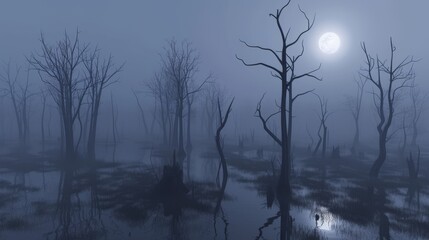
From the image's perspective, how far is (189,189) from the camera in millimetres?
18625

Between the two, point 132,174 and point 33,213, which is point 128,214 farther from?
point 132,174

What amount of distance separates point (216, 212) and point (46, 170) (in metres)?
17.0

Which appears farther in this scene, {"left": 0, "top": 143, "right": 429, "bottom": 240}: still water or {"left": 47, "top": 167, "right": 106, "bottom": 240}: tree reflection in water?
{"left": 0, "top": 143, "right": 429, "bottom": 240}: still water

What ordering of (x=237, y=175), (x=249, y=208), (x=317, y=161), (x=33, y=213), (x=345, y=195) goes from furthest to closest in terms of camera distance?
(x=317, y=161)
(x=237, y=175)
(x=345, y=195)
(x=249, y=208)
(x=33, y=213)

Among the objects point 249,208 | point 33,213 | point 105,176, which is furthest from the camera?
point 105,176

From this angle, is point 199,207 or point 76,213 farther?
point 199,207

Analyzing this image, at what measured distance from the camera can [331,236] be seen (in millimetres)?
11094

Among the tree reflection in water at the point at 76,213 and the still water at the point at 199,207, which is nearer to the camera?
the tree reflection in water at the point at 76,213

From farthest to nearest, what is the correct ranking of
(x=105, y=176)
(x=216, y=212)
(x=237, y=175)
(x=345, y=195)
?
1. (x=237, y=175)
2. (x=105, y=176)
3. (x=345, y=195)
4. (x=216, y=212)

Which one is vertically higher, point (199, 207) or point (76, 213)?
point (76, 213)

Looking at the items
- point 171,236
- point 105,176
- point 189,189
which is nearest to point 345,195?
point 189,189

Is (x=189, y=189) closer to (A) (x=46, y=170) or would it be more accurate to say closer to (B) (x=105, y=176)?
(B) (x=105, y=176)

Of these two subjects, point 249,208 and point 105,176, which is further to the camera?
point 105,176

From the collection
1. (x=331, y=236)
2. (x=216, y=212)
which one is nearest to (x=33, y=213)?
(x=216, y=212)
